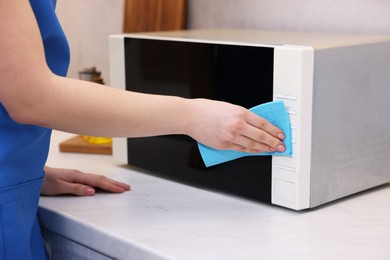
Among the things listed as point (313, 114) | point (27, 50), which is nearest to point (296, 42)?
point (313, 114)

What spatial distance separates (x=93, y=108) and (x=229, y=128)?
0.68 feet

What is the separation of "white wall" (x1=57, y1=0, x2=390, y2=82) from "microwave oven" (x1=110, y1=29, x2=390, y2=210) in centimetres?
12

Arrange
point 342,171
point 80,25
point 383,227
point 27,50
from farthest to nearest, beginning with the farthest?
point 80,25
point 342,171
point 383,227
point 27,50

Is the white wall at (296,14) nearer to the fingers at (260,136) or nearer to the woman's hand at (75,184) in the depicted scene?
the fingers at (260,136)

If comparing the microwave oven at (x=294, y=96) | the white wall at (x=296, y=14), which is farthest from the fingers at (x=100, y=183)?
Answer: the white wall at (x=296, y=14)

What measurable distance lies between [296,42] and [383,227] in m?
0.31

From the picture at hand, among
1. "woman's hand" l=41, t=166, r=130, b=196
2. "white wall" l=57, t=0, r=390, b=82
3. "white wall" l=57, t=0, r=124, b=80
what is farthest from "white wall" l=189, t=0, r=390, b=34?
"woman's hand" l=41, t=166, r=130, b=196

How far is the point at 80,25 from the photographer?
1.86m

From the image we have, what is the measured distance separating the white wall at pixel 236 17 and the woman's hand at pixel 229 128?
37 cm

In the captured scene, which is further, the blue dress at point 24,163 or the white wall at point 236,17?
the white wall at point 236,17

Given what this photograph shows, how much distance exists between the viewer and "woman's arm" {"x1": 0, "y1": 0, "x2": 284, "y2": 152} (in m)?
0.75

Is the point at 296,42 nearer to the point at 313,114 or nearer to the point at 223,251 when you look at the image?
the point at 313,114

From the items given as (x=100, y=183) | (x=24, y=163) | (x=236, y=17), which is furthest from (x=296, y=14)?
(x=24, y=163)

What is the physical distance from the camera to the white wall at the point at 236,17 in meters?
1.21
